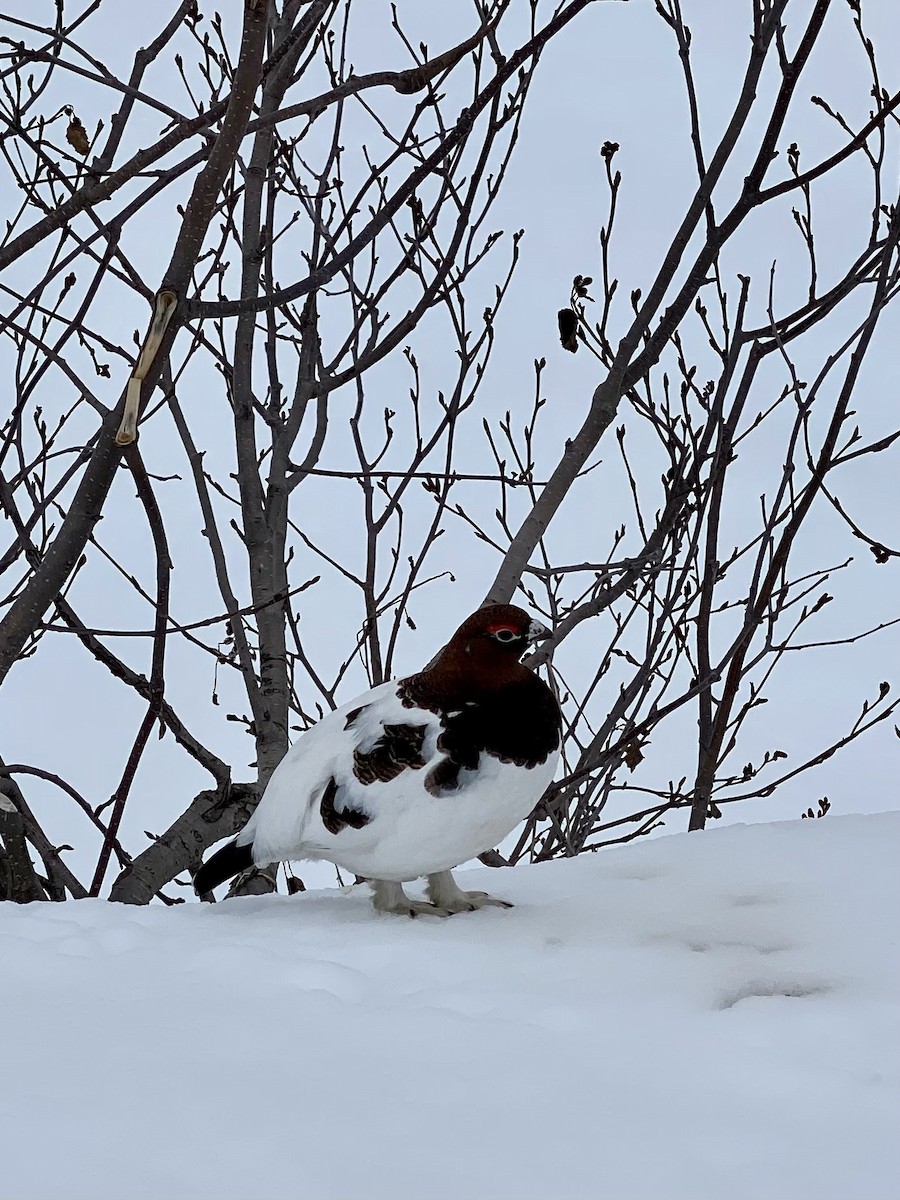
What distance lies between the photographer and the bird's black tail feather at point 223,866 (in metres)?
2.33

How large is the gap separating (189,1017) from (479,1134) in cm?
47

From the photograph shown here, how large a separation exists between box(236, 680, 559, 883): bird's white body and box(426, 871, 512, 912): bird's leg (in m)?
0.09

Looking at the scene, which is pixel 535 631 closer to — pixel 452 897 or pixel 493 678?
pixel 493 678

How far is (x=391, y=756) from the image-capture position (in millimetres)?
2109

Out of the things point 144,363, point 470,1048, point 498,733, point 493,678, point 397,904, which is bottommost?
point 470,1048

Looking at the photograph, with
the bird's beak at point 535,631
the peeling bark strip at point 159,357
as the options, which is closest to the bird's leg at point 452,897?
the bird's beak at point 535,631

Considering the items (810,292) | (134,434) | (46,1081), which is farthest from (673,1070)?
(810,292)

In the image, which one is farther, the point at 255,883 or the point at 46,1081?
the point at 255,883

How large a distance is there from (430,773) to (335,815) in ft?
0.61

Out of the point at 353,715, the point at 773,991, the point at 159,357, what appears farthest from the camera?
the point at 353,715

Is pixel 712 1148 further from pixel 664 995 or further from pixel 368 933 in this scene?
pixel 368 933

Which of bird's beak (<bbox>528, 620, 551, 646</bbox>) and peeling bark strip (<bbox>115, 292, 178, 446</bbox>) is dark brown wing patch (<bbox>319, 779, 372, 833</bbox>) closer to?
bird's beak (<bbox>528, 620, 551, 646</bbox>)

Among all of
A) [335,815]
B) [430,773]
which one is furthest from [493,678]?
[335,815]

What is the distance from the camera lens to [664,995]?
164 cm
